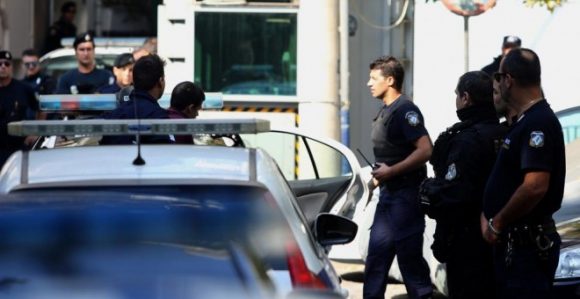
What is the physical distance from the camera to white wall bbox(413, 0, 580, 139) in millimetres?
16266

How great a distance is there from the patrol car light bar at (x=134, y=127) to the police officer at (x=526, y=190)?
1.30 meters

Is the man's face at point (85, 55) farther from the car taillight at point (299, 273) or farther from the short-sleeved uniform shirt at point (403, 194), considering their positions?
the car taillight at point (299, 273)

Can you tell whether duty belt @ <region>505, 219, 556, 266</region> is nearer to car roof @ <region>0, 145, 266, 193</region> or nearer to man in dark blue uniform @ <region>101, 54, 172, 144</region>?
car roof @ <region>0, 145, 266, 193</region>

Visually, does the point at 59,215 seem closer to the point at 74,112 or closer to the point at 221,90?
the point at 74,112

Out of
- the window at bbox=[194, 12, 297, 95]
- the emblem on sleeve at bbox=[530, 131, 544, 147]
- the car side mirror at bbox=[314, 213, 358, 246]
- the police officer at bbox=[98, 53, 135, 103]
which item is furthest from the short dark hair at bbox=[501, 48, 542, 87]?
the window at bbox=[194, 12, 297, 95]

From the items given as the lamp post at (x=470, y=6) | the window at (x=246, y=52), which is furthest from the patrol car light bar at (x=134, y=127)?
the window at (x=246, y=52)

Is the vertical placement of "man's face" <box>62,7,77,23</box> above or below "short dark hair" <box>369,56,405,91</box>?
above

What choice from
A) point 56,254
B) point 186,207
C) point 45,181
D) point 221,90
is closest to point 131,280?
point 56,254

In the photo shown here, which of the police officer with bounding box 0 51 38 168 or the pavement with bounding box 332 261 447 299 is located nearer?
the pavement with bounding box 332 261 447 299

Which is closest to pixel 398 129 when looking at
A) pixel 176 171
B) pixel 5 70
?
pixel 176 171

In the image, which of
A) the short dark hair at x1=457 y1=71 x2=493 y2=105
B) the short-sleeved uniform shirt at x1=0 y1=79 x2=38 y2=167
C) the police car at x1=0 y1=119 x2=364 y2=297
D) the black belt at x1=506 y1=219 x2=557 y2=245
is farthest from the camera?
the short-sleeved uniform shirt at x1=0 y1=79 x2=38 y2=167

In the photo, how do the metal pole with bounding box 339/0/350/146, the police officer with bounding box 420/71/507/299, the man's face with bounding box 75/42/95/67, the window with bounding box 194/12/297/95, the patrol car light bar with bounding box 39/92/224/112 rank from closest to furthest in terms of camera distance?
the police officer with bounding box 420/71/507/299
the patrol car light bar with bounding box 39/92/224/112
the man's face with bounding box 75/42/95/67
the metal pole with bounding box 339/0/350/146
the window with bounding box 194/12/297/95

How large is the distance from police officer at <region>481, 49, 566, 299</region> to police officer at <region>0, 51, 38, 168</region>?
7868 mm

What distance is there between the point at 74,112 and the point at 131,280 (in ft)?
15.7
